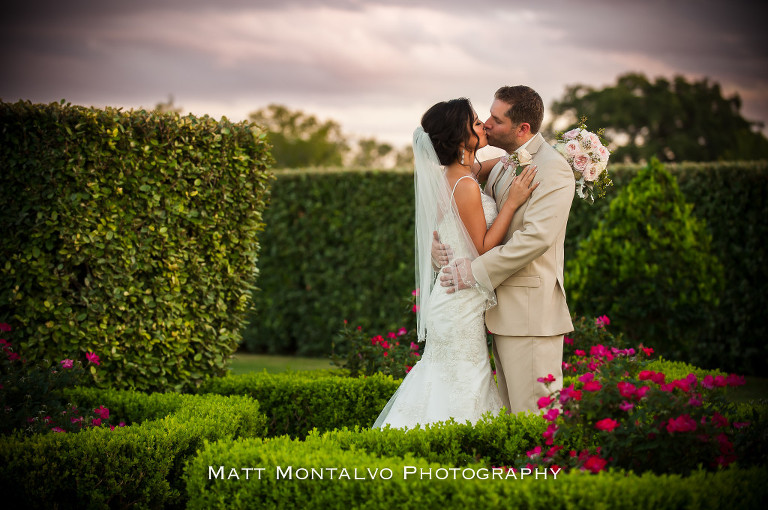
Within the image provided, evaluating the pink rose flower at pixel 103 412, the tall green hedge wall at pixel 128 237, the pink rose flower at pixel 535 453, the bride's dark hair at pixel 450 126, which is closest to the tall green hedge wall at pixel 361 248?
the tall green hedge wall at pixel 128 237

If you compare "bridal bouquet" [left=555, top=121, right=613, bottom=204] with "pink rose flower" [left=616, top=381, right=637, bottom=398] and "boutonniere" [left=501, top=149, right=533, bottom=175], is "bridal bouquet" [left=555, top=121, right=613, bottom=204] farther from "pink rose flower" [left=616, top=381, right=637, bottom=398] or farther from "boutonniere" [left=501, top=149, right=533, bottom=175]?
"pink rose flower" [left=616, top=381, right=637, bottom=398]

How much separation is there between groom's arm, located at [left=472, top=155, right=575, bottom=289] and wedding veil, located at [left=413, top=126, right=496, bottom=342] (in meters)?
0.16

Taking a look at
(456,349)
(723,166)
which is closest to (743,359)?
(723,166)

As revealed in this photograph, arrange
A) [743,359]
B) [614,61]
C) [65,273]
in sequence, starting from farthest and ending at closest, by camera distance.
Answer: [614,61] < [743,359] < [65,273]

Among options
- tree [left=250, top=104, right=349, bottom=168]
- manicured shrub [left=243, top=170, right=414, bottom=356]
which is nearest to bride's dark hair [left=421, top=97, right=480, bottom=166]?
manicured shrub [left=243, top=170, right=414, bottom=356]

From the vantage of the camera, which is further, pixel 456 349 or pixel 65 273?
pixel 65 273

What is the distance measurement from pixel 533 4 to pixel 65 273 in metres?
10.5

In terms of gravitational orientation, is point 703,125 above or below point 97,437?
above

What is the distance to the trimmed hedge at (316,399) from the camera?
5.55 m

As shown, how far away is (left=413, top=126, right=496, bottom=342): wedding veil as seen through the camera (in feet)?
14.6

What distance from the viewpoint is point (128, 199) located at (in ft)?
18.8

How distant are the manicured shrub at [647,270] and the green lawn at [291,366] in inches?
37.6

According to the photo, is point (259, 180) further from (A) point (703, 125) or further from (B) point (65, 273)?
(A) point (703, 125)

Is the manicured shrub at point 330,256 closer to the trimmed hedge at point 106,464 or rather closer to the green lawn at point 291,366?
the green lawn at point 291,366
